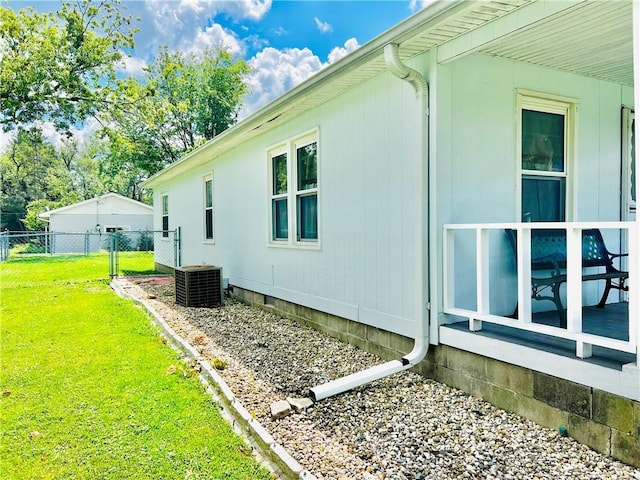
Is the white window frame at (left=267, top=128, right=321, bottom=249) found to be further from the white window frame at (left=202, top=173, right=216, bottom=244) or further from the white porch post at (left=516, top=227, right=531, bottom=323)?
the white window frame at (left=202, top=173, right=216, bottom=244)

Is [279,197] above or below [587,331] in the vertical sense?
above

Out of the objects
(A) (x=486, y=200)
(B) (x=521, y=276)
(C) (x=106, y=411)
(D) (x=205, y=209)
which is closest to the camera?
(B) (x=521, y=276)

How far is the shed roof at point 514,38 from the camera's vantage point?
2.89 meters

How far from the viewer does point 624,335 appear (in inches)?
125

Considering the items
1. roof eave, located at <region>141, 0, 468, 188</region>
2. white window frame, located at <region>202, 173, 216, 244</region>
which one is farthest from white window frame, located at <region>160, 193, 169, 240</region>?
roof eave, located at <region>141, 0, 468, 188</region>

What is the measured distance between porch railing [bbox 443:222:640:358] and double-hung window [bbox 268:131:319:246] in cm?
222

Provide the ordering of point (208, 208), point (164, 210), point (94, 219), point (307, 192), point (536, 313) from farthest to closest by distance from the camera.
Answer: point (94, 219) < point (164, 210) < point (208, 208) < point (307, 192) < point (536, 313)

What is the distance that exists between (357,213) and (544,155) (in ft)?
6.13

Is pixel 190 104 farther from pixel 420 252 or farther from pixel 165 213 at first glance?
Result: pixel 420 252

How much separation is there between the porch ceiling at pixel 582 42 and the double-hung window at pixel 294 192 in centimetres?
250

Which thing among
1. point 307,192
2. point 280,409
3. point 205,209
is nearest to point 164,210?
point 205,209

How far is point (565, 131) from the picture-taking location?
14.2 ft

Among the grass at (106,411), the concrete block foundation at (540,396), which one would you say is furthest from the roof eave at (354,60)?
the grass at (106,411)

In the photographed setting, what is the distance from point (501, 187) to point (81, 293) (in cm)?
863
